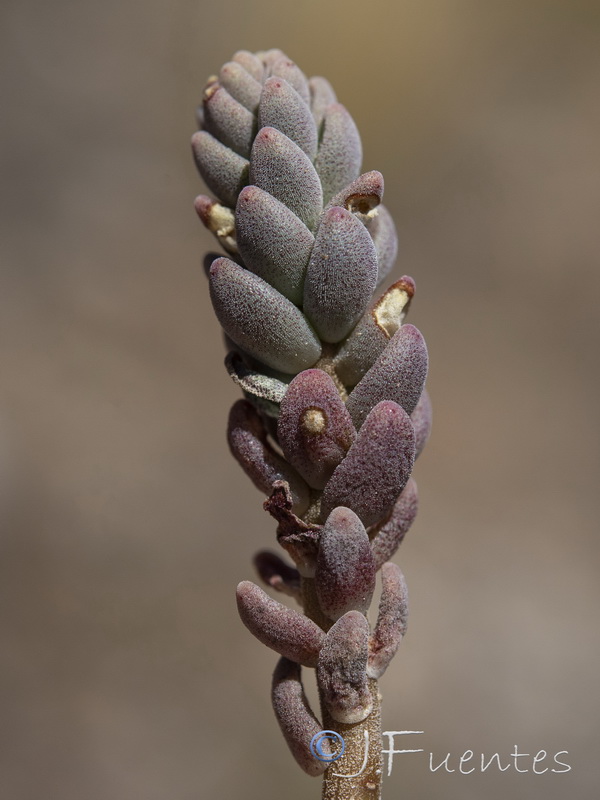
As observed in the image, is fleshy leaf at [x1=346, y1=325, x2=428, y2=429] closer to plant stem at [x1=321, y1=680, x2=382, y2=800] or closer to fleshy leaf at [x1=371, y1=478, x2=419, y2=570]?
fleshy leaf at [x1=371, y1=478, x2=419, y2=570]

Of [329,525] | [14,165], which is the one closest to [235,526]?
[14,165]

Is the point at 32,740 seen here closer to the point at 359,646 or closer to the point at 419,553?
the point at 419,553

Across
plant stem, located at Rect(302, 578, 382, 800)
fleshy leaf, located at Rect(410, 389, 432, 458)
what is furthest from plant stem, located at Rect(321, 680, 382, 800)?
fleshy leaf, located at Rect(410, 389, 432, 458)

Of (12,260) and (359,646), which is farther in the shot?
(12,260)

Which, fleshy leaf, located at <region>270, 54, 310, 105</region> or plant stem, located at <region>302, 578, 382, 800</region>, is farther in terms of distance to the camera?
fleshy leaf, located at <region>270, 54, 310, 105</region>

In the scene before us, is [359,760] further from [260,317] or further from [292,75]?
[292,75]

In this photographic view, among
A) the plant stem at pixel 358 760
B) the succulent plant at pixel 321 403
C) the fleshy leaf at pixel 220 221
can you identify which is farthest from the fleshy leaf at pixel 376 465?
the fleshy leaf at pixel 220 221
